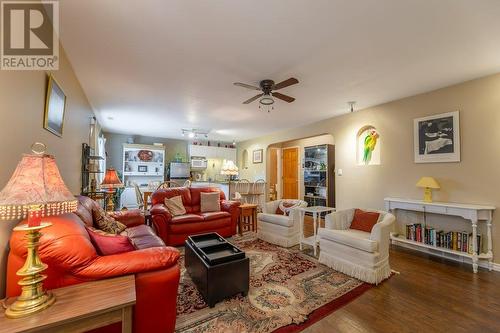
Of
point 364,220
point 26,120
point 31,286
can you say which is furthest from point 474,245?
point 26,120

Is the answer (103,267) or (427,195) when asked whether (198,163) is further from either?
(103,267)

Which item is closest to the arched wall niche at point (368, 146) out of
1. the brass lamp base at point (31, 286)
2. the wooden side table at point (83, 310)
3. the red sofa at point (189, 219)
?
the red sofa at point (189, 219)

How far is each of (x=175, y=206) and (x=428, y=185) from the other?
423 cm

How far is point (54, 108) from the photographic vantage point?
2.17 metres

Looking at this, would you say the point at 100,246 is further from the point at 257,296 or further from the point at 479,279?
the point at 479,279

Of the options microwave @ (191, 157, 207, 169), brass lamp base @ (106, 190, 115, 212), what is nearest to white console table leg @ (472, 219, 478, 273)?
brass lamp base @ (106, 190, 115, 212)

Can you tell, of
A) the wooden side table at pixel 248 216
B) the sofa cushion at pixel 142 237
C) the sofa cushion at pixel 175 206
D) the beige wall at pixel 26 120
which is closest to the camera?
the beige wall at pixel 26 120

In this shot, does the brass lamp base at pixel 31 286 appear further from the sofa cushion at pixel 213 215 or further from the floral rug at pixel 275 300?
the sofa cushion at pixel 213 215

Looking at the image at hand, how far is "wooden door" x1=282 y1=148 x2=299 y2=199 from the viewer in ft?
24.2

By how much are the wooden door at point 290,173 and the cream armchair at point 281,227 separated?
3.29 m

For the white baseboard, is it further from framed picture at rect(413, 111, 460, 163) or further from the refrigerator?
the refrigerator

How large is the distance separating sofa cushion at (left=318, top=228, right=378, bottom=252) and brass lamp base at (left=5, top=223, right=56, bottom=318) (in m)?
2.79

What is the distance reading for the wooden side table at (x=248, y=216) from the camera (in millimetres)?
4524

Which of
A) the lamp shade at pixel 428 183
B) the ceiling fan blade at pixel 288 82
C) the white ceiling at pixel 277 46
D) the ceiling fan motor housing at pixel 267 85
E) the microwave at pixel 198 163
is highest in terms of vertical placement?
the white ceiling at pixel 277 46
